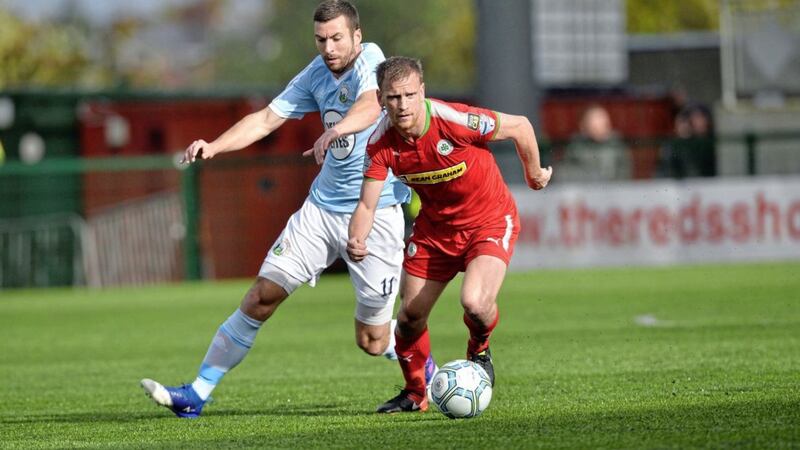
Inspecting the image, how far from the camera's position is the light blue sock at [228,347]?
8664 mm

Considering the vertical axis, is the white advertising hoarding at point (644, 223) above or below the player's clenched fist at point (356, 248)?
below

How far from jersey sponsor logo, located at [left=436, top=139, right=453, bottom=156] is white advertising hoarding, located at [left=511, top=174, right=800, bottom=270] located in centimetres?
1377

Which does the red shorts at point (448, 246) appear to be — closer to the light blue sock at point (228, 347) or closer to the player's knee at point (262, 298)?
the player's knee at point (262, 298)

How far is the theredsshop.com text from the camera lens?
21.9 metres

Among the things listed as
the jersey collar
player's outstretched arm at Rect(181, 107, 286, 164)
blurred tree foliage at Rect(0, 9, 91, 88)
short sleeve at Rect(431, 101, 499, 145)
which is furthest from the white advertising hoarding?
blurred tree foliage at Rect(0, 9, 91, 88)

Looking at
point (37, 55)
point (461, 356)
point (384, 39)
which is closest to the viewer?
point (461, 356)

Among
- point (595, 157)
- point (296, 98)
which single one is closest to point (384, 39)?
point (595, 157)

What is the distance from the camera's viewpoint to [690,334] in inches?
501

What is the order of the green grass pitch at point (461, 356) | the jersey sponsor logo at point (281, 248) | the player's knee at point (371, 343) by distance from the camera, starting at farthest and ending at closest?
the player's knee at point (371, 343) → the jersey sponsor logo at point (281, 248) → the green grass pitch at point (461, 356)

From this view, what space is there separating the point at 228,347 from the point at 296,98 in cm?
155

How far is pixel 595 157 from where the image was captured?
76.1 ft

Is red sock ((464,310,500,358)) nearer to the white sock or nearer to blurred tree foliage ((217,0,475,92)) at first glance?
the white sock

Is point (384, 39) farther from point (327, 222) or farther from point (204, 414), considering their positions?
point (204, 414)

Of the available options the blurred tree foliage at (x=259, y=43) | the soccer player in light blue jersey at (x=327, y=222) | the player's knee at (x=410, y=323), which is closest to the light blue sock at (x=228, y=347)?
the soccer player in light blue jersey at (x=327, y=222)
